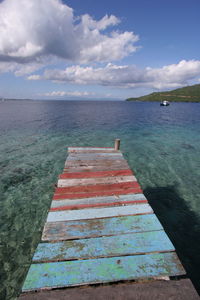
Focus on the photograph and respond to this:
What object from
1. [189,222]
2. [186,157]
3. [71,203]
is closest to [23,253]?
[71,203]

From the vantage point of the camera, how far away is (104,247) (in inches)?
142

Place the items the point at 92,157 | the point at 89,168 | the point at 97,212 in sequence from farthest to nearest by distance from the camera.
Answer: the point at 92,157 < the point at 89,168 < the point at 97,212

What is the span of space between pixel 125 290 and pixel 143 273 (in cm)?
47

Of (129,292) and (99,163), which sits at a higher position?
(99,163)

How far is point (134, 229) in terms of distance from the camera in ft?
13.4

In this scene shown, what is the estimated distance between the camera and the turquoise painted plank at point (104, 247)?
3.40 meters

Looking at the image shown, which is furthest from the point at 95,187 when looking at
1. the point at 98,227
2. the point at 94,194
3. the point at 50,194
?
the point at 50,194

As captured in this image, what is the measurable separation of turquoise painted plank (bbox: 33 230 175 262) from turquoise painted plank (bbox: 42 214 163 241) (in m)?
0.14

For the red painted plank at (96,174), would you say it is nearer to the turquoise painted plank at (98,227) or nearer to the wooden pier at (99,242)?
the wooden pier at (99,242)

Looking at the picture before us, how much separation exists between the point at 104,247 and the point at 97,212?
1.13 meters

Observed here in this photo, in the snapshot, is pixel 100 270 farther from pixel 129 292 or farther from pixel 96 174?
pixel 96 174

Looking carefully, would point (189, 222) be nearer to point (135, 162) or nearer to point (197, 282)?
point (197, 282)

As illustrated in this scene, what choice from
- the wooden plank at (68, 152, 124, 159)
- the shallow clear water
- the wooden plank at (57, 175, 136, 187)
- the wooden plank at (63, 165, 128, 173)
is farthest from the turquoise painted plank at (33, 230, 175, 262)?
the wooden plank at (68, 152, 124, 159)

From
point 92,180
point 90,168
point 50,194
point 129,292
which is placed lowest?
point 50,194
